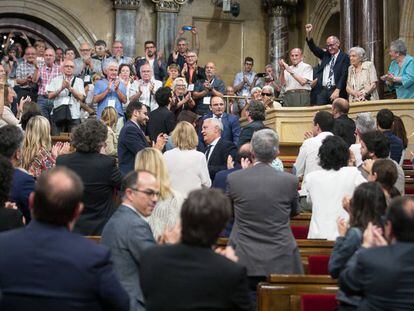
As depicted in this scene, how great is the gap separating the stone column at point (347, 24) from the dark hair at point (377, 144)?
7111 mm

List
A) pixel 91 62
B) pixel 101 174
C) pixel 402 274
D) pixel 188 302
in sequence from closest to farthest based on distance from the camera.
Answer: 1. pixel 188 302
2. pixel 402 274
3. pixel 101 174
4. pixel 91 62

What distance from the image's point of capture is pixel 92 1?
16688 mm

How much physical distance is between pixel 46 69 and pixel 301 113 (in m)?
3.68

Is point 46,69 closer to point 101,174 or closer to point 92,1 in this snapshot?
point 92,1

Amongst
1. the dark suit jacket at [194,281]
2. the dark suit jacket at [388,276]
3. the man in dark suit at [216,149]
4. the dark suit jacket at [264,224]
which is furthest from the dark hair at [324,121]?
the dark suit jacket at [194,281]

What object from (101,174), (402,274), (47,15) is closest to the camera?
(402,274)

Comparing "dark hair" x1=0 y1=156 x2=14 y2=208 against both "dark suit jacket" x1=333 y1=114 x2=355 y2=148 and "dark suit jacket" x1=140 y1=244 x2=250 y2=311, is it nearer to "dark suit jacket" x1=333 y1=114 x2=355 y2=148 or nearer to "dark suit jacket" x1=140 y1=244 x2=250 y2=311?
"dark suit jacket" x1=140 y1=244 x2=250 y2=311

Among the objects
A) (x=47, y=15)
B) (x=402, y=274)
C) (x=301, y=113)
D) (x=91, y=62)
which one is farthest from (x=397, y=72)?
(x=47, y=15)

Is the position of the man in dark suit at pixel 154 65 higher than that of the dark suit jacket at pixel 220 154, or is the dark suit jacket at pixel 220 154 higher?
the man in dark suit at pixel 154 65

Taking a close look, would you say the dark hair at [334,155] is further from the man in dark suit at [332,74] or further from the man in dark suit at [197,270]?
the man in dark suit at [332,74]

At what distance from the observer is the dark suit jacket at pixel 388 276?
131 inches

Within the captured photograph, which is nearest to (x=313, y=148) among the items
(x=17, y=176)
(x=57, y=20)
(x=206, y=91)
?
(x=17, y=176)

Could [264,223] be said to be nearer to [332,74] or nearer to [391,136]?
[391,136]

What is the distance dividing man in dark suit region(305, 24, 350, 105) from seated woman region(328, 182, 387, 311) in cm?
695
